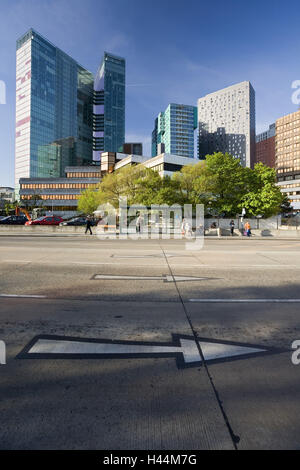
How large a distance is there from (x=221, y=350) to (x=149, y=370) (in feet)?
3.29

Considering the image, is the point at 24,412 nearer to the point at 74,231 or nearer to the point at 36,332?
A: the point at 36,332

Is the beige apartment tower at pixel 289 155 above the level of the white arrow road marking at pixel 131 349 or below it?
above

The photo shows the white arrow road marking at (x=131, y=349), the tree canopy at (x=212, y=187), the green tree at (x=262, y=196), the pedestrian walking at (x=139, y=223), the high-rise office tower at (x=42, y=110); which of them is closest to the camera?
the white arrow road marking at (x=131, y=349)

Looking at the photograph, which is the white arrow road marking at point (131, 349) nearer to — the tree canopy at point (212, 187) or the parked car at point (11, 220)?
the tree canopy at point (212, 187)

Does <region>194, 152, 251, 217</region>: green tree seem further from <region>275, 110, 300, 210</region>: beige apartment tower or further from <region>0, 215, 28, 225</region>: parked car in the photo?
<region>275, 110, 300, 210</region>: beige apartment tower

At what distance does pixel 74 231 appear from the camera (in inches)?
1341

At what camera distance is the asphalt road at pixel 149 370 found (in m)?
2.05

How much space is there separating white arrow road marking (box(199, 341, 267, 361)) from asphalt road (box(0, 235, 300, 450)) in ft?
0.08

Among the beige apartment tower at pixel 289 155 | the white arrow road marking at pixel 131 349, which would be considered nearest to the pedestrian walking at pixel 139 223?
the white arrow road marking at pixel 131 349

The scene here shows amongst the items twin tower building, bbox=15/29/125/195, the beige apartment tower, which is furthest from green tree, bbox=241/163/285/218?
twin tower building, bbox=15/29/125/195

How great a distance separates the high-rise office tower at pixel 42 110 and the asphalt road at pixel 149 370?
512 feet

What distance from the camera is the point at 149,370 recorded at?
2957 millimetres

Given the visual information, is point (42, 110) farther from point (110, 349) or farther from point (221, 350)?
point (221, 350)
